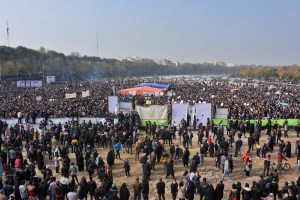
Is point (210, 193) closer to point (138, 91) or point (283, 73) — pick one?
point (138, 91)

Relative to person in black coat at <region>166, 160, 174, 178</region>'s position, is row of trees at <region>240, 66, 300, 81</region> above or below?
above

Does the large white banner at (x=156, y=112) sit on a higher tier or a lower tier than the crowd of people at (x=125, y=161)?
higher

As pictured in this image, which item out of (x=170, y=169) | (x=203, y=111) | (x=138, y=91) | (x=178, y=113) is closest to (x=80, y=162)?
(x=170, y=169)

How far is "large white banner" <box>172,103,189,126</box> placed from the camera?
26.8 meters

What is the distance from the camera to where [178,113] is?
88.3 feet

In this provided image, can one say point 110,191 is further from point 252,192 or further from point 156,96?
point 156,96

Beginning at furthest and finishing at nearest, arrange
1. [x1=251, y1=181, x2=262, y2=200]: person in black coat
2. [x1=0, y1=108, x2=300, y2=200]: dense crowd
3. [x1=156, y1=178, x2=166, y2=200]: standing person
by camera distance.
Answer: [x1=156, y1=178, x2=166, y2=200]: standing person
[x1=0, y1=108, x2=300, y2=200]: dense crowd
[x1=251, y1=181, x2=262, y2=200]: person in black coat

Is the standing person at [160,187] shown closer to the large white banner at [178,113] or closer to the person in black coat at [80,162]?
the person in black coat at [80,162]

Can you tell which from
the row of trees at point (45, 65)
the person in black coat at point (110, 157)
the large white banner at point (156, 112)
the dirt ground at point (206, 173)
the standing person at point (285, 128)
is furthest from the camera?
the row of trees at point (45, 65)

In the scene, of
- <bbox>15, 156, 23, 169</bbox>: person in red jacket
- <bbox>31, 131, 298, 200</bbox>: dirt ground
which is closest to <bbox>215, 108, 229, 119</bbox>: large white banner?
<bbox>31, 131, 298, 200</bbox>: dirt ground

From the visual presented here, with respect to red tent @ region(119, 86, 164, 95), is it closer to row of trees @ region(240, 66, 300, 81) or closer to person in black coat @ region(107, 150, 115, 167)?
person in black coat @ region(107, 150, 115, 167)

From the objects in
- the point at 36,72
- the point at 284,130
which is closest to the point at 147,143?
the point at 284,130

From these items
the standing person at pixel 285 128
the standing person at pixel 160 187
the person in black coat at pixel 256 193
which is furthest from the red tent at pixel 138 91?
the person in black coat at pixel 256 193

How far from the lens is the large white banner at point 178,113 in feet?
88.1
